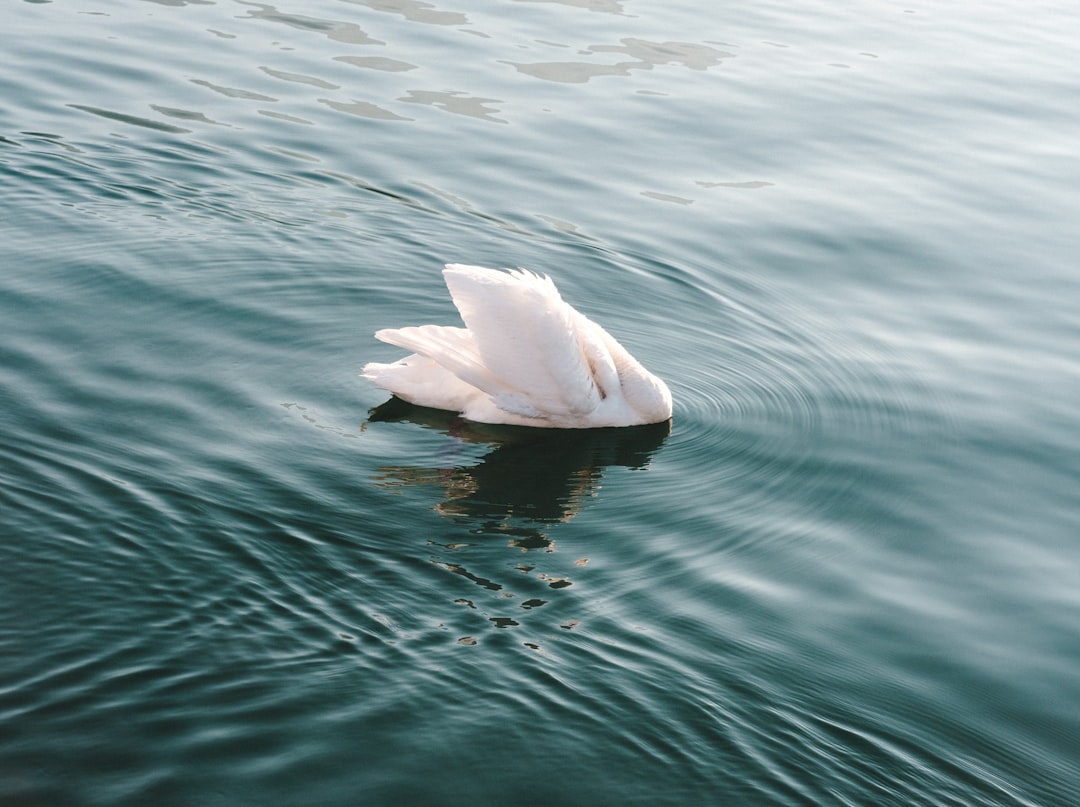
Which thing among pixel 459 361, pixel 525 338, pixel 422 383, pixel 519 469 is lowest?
pixel 519 469

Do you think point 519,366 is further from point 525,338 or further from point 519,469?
point 519,469

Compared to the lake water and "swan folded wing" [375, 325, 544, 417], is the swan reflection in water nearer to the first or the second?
the lake water

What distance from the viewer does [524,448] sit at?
1108cm

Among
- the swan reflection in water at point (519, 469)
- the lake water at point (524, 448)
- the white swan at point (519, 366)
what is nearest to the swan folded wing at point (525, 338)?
the white swan at point (519, 366)

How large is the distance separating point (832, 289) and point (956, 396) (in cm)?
235

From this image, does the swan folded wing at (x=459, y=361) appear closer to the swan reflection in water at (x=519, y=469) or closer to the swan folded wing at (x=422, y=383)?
the swan folded wing at (x=422, y=383)

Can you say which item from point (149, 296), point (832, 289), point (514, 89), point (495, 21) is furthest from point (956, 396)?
point (495, 21)

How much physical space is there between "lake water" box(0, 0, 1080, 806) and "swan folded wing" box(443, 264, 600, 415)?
42cm

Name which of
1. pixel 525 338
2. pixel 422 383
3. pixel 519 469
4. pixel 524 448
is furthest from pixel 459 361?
pixel 519 469

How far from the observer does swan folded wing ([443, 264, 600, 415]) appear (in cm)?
1064

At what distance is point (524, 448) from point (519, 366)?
0.65 metres

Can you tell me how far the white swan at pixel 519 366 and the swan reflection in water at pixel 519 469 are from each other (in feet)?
0.36

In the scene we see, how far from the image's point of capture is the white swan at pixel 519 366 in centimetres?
1070

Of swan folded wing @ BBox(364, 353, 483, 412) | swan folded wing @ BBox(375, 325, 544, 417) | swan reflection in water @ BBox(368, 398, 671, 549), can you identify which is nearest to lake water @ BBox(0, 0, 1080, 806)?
swan reflection in water @ BBox(368, 398, 671, 549)
